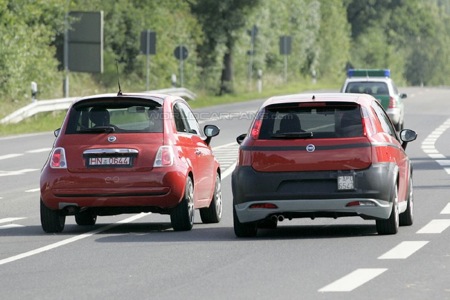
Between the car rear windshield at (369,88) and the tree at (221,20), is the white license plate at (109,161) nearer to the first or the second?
the car rear windshield at (369,88)

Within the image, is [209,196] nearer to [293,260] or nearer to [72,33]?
[293,260]

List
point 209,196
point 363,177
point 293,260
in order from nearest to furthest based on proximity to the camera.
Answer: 1. point 293,260
2. point 363,177
3. point 209,196

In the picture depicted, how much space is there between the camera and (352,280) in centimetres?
1141

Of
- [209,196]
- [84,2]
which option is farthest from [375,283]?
[84,2]

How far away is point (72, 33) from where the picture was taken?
51.5 metres

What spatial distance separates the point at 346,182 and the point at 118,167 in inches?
96.1

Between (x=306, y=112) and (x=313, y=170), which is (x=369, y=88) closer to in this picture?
(x=306, y=112)

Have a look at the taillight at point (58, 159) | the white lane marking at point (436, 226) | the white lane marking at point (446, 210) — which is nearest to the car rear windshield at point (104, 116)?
the taillight at point (58, 159)

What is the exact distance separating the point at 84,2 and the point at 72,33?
38.0 feet

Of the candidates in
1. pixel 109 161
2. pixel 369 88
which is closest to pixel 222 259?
pixel 109 161

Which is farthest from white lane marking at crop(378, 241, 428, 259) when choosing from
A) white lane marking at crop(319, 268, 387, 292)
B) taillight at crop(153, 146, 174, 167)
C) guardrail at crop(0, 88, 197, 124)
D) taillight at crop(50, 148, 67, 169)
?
guardrail at crop(0, 88, 197, 124)

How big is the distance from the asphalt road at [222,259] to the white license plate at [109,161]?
2.36 feet

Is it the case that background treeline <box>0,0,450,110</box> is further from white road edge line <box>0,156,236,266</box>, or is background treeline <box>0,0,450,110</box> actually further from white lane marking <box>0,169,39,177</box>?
white road edge line <box>0,156,236,266</box>

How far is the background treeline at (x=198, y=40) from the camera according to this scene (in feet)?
166
